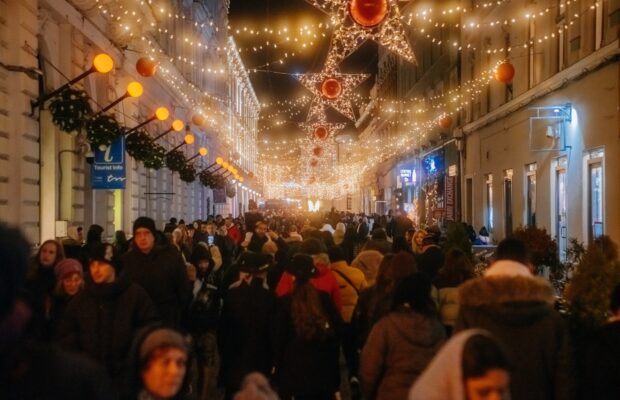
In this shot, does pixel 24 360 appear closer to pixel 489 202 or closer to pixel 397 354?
pixel 397 354

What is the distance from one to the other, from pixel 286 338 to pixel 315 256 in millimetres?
2148

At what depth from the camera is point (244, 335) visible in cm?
645

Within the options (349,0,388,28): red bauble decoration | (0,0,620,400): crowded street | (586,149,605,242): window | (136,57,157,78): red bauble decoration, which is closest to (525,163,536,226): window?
(0,0,620,400): crowded street

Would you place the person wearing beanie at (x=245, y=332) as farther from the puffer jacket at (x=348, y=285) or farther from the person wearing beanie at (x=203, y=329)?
the puffer jacket at (x=348, y=285)

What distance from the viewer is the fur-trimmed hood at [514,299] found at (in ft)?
15.1

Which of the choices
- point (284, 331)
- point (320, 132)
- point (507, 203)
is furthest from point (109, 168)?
point (320, 132)

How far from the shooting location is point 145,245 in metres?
7.99

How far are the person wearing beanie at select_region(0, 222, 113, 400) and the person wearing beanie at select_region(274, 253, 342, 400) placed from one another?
3.59 metres

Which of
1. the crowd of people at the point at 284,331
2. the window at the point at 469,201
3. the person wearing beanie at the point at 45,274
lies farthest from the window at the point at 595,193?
the window at the point at 469,201

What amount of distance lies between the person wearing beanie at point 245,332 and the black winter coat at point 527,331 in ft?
7.30

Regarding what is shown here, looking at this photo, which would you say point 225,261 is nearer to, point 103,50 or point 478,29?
point 103,50

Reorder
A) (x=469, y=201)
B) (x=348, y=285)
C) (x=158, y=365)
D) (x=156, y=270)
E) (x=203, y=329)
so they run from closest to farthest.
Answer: (x=158, y=365) → (x=203, y=329) → (x=156, y=270) → (x=348, y=285) → (x=469, y=201)

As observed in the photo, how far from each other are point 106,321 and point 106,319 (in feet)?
0.05

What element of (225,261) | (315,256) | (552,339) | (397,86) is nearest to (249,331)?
(315,256)
